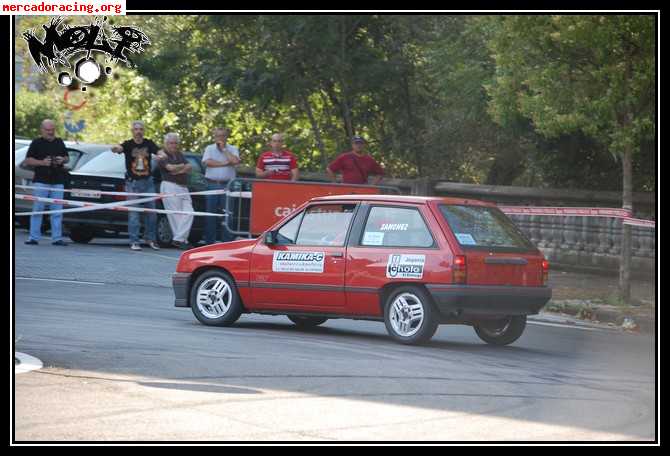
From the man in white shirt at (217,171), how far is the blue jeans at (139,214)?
91 cm

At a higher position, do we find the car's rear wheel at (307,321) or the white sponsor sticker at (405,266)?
the white sponsor sticker at (405,266)

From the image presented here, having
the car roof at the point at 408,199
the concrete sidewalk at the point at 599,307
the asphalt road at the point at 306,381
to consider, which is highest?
the car roof at the point at 408,199

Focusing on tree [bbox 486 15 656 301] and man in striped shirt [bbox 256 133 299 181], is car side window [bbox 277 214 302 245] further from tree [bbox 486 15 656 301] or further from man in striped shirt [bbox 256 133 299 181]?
man in striped shirt [bbox 256 133 299 181]

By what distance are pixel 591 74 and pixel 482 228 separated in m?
5.38

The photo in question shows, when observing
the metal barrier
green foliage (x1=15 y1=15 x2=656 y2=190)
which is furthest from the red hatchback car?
the metal barrier

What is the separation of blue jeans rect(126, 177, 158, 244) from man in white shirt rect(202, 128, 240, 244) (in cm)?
91

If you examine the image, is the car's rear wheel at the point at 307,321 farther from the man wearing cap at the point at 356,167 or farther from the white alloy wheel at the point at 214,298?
the man wearing cap at the point at 356,167

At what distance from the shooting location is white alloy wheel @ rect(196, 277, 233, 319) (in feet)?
44.8

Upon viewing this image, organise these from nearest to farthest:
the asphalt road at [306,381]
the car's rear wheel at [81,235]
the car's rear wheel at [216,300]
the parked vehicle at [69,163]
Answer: the asphalt road at [306,381]
the car's rear wheel at [216,300]
the car's rear wheel at [81,235]
the parked vehicle at [69,163]

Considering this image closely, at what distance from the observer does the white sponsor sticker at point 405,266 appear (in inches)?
486

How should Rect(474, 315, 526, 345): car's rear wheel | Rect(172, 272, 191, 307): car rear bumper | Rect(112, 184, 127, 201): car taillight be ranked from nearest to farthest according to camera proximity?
Rect(474, 315, 526, 345): car's rear wheel, Rect(172, 272, 191, 307): car rear bumper, Rect(112, 184, 127, 201): car taillight

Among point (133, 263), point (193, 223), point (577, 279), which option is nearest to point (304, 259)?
point (133, 263)
